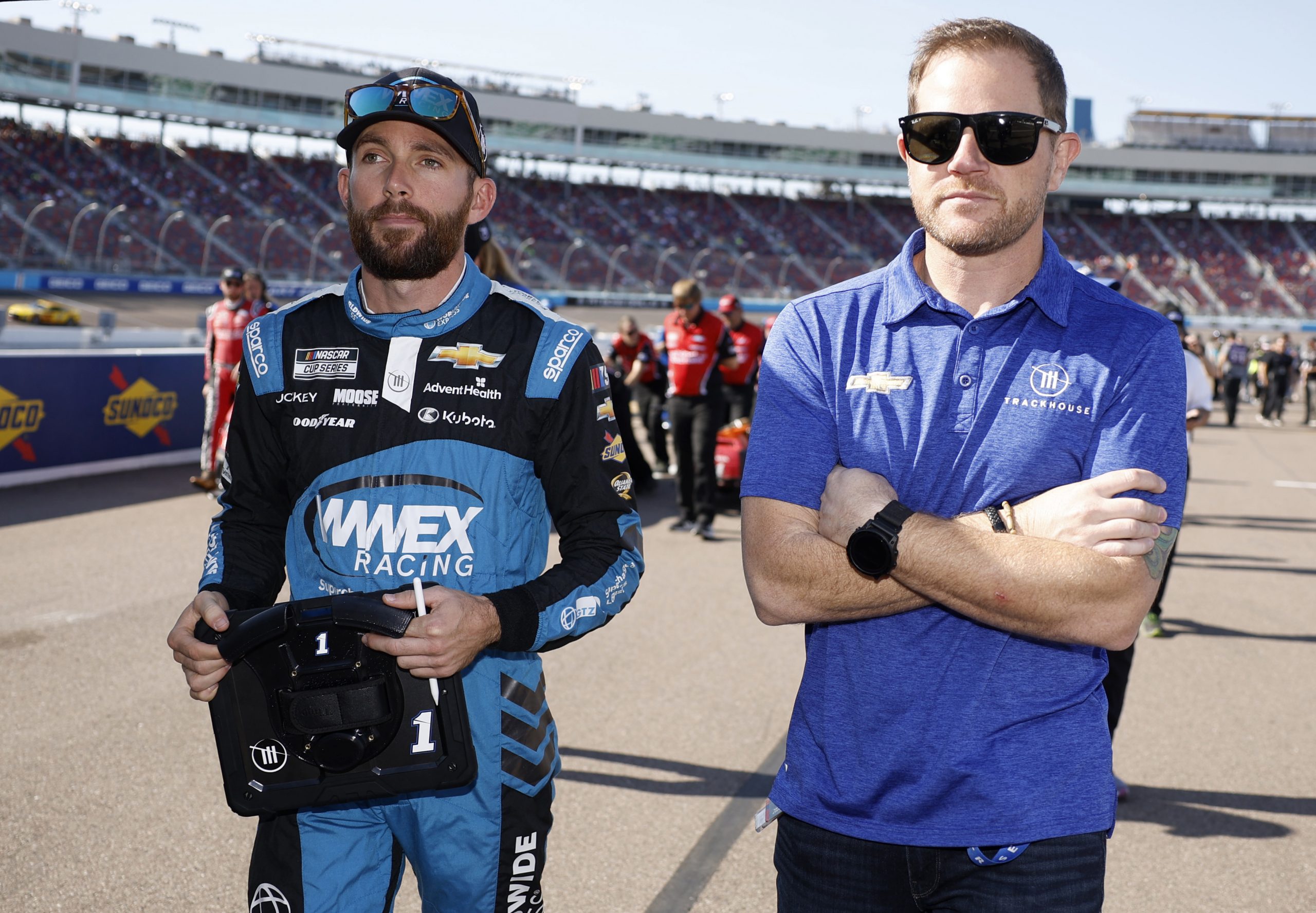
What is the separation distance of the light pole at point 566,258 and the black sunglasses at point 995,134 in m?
47.6

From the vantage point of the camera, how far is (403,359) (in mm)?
2203

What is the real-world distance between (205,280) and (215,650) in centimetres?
4090

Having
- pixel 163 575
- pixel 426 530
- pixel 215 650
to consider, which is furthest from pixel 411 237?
pixel 163 575

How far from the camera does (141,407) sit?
40.9ft

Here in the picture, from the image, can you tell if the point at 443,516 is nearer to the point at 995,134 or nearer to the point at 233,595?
the point at 233,595

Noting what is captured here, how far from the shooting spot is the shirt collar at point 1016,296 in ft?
6.46

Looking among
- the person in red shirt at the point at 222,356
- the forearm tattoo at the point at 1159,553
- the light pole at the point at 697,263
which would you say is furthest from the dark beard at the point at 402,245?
the light pole at the point at 697,263

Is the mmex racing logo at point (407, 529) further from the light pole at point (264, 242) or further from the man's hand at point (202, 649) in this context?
the light pole at point (264, 242)

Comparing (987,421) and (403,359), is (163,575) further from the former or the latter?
(987,421)

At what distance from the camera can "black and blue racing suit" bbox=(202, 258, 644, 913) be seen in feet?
6.83

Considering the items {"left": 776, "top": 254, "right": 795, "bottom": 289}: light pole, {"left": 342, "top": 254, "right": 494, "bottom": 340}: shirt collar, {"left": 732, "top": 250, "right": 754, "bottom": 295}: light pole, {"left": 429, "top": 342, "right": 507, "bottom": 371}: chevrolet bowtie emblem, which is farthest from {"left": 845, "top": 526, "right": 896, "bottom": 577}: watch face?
{"left": 776, "top": 254, "right": 795, "bottom": 289}: light pole

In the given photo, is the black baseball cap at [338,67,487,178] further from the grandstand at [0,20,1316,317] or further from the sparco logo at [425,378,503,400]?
the grandstand at [0,20,1316,317]

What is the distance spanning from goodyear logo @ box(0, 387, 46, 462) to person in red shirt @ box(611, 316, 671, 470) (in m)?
6.00

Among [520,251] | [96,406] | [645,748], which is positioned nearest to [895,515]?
[645,748]
